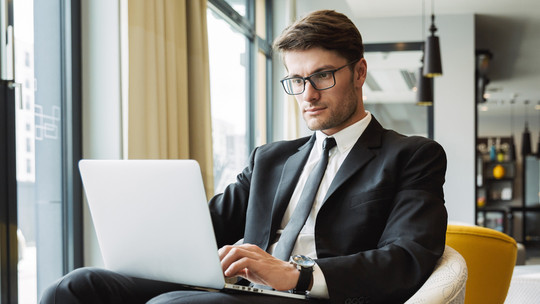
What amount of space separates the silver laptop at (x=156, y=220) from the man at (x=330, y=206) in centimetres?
5

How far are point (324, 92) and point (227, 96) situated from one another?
9.42 feet

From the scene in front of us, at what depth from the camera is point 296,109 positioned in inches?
222

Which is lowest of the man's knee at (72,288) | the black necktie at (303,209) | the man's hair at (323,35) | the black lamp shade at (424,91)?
the man's knee at (72,288)

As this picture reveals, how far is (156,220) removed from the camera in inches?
42.6

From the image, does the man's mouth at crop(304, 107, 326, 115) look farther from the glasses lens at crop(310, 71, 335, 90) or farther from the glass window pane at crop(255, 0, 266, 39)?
the glass window pane at crop(255, 0, 266, 39)

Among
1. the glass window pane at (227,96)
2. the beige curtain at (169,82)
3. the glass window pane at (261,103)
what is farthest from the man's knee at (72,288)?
the glass window pane at (261,103)

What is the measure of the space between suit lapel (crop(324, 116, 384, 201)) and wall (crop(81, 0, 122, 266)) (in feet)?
4.19

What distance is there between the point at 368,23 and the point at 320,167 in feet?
17.7

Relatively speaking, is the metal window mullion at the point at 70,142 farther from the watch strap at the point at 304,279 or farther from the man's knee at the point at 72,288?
the watch strap at the point at 304,279

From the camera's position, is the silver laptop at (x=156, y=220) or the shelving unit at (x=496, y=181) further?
the shelving unit at (x=496, y=181)

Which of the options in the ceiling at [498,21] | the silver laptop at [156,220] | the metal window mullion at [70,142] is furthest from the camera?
the ceiling at [498,21]

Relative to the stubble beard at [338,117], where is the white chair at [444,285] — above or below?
below

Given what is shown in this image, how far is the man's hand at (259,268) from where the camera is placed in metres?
1.10

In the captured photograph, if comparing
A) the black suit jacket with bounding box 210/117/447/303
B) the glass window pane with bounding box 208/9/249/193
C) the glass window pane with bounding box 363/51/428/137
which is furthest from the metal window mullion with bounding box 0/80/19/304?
the glass window pane with bounding box 363/51/428/137
